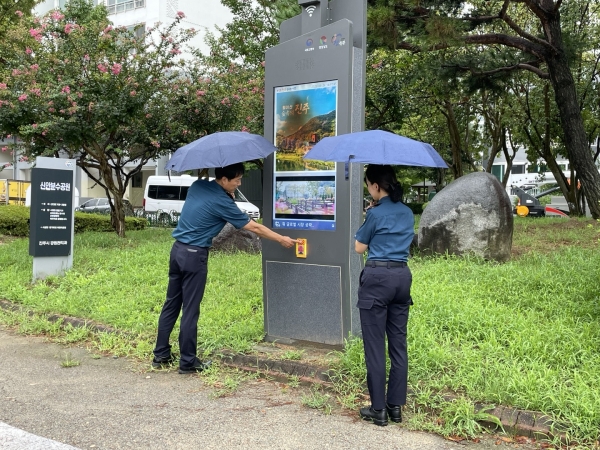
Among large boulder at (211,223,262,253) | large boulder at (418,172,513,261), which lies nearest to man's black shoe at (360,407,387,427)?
large boulder at (418,172,513,261)

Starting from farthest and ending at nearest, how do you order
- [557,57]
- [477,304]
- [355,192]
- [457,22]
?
[557,57], [457,22], [477,304], [355,192]

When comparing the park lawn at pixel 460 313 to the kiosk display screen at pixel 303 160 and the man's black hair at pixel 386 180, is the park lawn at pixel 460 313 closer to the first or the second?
the kiosk display screen at pixel 303 160

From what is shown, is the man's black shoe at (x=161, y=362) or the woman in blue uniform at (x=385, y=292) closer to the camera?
the woman in blue uniform at (x=385, y=292)

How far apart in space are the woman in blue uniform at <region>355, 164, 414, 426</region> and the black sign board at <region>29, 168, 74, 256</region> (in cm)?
649

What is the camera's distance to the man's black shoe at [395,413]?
417 cm

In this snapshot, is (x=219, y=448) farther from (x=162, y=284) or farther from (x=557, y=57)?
(x=557, y=57)

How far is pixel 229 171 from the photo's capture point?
17.2 feet

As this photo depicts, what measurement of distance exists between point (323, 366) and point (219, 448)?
1.53 m

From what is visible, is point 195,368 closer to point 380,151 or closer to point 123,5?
point 380,151

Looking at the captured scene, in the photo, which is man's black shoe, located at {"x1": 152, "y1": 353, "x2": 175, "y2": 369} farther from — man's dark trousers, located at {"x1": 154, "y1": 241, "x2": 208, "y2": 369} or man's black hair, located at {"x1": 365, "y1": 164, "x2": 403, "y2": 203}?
man's black hair, located at {"x1": 365, "y1": 164, "x2": 403, "y2": 203}

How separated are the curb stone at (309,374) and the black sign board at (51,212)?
150 centimetres

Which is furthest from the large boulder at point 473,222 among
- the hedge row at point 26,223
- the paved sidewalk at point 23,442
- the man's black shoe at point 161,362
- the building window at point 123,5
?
the building window at point 123,5

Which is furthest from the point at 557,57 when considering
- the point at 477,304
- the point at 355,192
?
the point at 355,192

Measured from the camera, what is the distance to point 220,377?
17.0 feet
